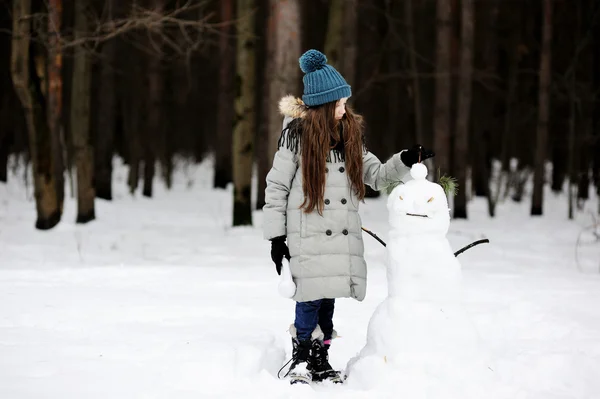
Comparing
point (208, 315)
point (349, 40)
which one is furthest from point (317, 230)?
point (349, 40)

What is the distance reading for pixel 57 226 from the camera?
10.5m

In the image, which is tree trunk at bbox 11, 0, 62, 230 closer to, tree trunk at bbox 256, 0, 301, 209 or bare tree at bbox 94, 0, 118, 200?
tree trunk at bbox 256, 0, 301, 209

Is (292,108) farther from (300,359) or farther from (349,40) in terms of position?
(349,40)

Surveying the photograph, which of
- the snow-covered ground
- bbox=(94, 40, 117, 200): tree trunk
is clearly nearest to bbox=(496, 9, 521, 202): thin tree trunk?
the snow-covered ground

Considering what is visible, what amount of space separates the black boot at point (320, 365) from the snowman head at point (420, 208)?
2.73 feet

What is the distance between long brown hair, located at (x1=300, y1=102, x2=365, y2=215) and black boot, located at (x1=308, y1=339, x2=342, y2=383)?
82 cm

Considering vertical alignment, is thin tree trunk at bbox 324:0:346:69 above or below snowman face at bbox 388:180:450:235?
above

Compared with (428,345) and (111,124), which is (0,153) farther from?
(428,345)

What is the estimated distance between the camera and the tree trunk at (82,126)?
1126 centimetres

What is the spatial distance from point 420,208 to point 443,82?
10.1 meters

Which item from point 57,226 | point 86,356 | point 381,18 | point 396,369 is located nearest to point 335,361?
point 396,369

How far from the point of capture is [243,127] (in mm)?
10906

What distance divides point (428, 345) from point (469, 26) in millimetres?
10946

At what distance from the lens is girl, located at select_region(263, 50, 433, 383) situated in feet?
12.5
